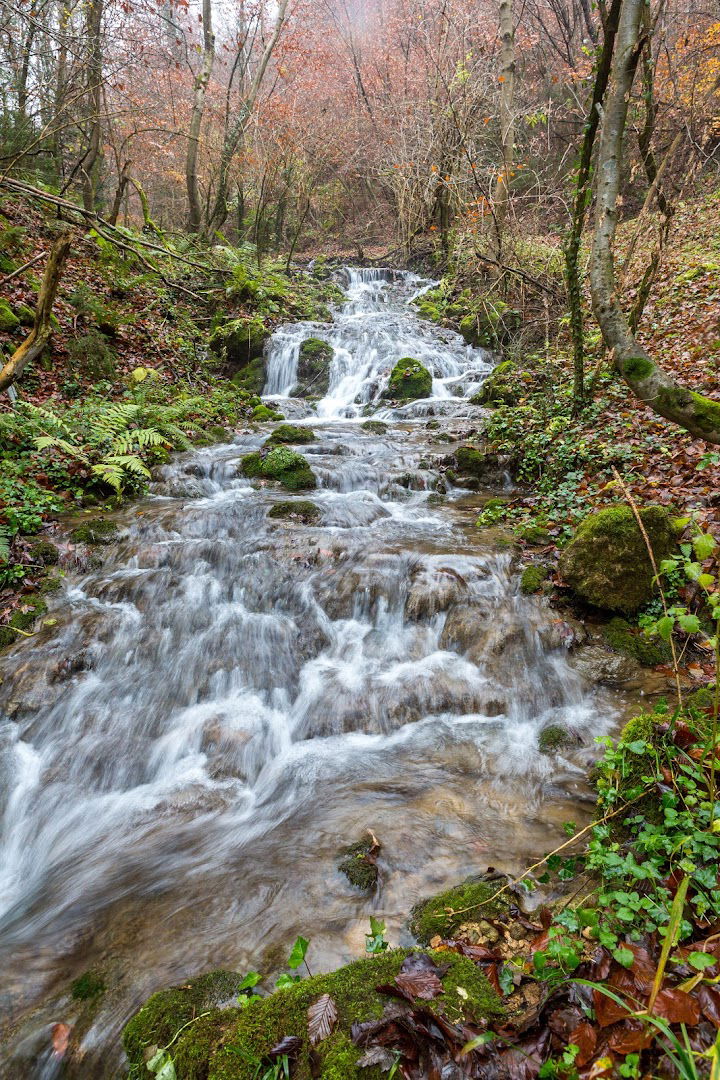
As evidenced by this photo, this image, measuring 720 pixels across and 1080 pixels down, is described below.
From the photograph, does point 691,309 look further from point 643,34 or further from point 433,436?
point 643,34

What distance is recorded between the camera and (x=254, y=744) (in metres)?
4.25

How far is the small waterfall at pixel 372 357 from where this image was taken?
12.9 meters

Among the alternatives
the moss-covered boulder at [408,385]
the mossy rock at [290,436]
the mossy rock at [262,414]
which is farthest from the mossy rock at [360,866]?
the moss-covered boulder at [408,385]

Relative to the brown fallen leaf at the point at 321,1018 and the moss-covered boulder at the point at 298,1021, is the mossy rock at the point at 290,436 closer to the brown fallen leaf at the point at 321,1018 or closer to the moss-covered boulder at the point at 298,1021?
the moss-covered boulder at the point at 298,1021

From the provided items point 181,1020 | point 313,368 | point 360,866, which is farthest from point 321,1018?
point 313,368

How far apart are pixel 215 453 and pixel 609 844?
810 centimetres

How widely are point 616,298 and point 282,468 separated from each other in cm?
541

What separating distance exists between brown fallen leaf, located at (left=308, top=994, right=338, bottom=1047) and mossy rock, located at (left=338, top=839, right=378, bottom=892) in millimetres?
1058

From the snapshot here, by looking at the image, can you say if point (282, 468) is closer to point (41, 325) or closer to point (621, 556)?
point (41, 325)

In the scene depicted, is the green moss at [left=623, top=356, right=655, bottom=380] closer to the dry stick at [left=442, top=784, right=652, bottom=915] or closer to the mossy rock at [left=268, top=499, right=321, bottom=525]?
the dry stick at [left=442, top=784, right=652, bottom=915]

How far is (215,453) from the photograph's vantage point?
9.08 metres

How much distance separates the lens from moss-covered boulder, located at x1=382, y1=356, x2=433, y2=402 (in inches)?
500

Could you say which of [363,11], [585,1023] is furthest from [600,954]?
[363,11]

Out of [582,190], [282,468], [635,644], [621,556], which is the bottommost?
[635,644]
